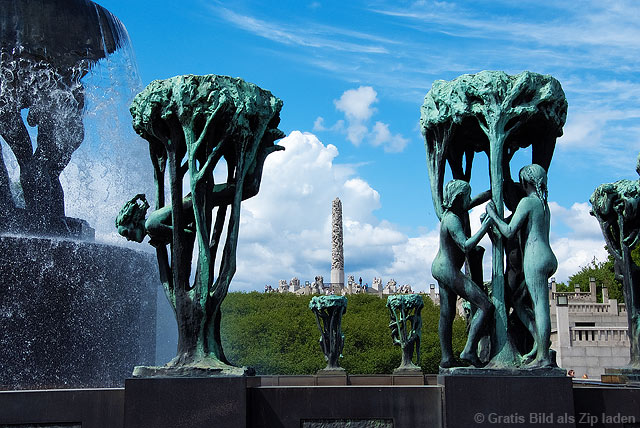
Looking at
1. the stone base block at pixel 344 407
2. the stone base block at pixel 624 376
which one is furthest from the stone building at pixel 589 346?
the stone base block at pixel 344 407

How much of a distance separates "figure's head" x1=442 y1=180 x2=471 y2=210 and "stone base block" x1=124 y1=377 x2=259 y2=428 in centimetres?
283

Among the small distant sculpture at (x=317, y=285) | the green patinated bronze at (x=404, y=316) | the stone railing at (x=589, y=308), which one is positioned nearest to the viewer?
the green patinated bronze at (x=404, y=316)

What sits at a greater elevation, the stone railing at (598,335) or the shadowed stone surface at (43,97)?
the shadowed stone surface at (43,97)

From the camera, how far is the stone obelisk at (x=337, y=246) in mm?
103000

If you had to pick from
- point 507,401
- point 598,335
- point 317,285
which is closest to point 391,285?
point 317,285

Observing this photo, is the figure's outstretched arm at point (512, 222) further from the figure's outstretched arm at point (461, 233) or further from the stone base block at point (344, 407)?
the stone base block at point (344, 407)

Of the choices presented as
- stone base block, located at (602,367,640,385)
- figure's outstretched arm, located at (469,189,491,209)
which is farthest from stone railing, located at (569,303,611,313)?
figure's outstretched arm, located at (469,189,491,209)

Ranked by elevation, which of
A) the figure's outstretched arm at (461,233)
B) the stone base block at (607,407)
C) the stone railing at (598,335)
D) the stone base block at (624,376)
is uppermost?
the figure's outstretched arm at (461,233)

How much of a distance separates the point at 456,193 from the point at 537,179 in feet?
3.01

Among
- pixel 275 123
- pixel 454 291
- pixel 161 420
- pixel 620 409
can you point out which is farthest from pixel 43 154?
pixel 620 409

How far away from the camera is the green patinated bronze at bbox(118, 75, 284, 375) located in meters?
7.40

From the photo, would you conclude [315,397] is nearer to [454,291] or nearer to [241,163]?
[454,291]

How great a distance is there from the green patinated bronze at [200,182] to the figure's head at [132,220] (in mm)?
17

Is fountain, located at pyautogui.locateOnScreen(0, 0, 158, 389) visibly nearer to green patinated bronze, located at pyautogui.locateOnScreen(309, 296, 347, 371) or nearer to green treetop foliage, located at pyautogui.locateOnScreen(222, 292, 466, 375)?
green patinated bronze, located at pyautogui.locateOnScreen(309, 296, 347, 371)
